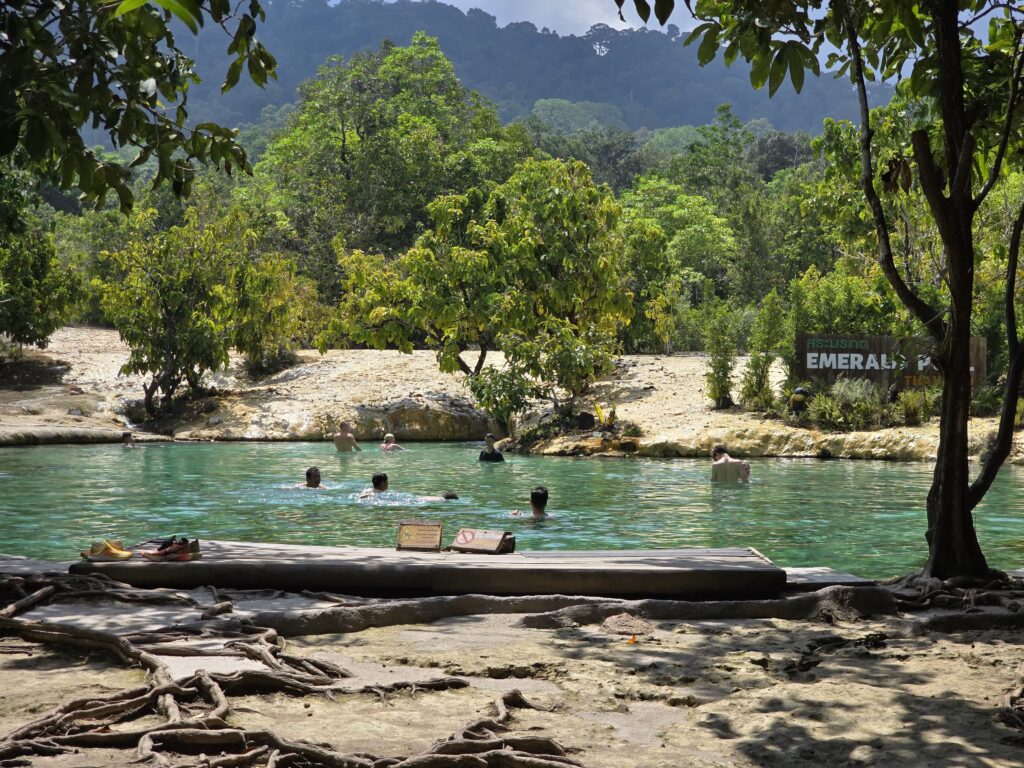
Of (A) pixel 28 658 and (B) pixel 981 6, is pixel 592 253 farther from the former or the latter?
(A) pixel 28 658

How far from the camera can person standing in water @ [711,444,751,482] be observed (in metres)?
18.7

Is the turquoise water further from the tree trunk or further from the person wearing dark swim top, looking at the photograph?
the tree trunk

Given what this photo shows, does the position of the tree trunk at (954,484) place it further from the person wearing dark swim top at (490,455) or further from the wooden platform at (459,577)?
the person wearing dark swim top at (490,455)

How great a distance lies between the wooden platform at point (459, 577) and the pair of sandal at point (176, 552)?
0.09 metres

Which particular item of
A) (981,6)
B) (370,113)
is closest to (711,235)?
(370,113)

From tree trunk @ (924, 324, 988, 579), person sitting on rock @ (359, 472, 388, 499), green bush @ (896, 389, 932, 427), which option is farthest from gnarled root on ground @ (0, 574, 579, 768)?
green bush @ (896, 389, 932, 427)

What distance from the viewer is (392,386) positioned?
31969 mm

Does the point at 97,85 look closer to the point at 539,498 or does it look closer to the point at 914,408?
the point at 539,498

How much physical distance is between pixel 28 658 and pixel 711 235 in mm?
49752

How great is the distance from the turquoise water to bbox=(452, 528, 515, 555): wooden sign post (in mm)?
4045

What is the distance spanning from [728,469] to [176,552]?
12.5 meters

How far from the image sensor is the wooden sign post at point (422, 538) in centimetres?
857

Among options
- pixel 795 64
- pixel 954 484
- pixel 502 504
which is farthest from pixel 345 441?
pixel 795 64

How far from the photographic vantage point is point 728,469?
18750 mm
